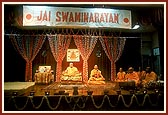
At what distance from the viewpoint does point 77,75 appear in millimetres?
12125

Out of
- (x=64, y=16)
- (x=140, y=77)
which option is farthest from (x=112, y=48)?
(x=64, y=16)

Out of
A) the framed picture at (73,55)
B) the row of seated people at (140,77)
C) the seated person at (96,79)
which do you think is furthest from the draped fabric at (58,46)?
the row of seated people at (140,77)

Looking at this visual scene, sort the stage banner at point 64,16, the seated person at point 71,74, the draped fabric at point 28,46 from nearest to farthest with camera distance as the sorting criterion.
Answer: the stage banner at point 64,16 → the draped fabric at point 28,46 → the seated person at point 71,74

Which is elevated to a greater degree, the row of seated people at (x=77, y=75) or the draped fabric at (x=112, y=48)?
the draped fabric at (x=112, y=48)

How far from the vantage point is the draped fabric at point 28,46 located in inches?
464

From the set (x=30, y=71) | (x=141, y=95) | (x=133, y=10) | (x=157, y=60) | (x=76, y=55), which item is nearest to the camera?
(x=141, y=95)

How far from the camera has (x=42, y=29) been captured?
12.3 metres

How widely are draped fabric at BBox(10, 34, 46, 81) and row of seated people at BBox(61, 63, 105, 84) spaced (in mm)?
1767

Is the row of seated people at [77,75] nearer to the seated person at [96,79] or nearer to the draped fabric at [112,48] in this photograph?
the seated person at [96,79]

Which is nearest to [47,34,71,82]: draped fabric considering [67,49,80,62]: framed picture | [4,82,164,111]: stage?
[67,49,80,62]: framed picture

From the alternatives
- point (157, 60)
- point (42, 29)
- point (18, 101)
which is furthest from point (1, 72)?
point (157, 60)

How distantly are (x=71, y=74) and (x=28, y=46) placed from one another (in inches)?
104

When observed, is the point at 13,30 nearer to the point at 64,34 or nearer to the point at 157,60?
the point at 64,34

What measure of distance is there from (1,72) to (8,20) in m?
5.19
